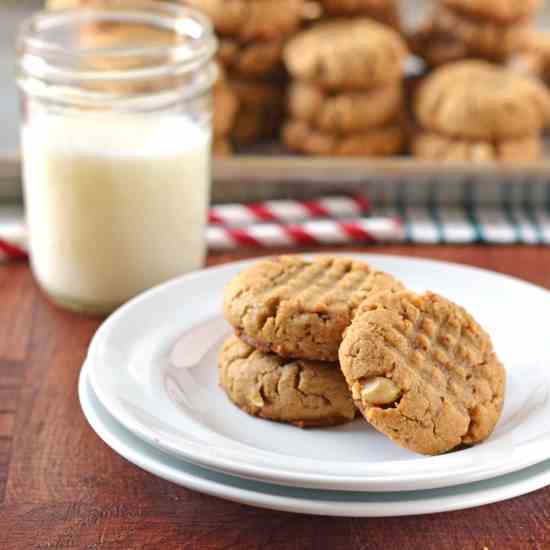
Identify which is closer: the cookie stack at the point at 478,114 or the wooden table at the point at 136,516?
the wooden table at the point at 136,516

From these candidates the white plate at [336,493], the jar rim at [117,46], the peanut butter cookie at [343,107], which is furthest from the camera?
the peanut butter cookie at [343,107]

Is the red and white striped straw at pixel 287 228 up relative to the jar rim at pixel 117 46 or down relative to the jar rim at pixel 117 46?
down

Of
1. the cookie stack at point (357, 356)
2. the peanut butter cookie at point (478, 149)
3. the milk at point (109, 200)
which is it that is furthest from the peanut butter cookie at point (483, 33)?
the cookie stack at point (357, 356)

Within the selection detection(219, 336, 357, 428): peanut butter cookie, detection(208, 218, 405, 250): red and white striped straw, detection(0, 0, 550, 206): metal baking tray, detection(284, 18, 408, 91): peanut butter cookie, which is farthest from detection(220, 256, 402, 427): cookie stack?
detection(284, 18, 408, 91): peanut butter cookie

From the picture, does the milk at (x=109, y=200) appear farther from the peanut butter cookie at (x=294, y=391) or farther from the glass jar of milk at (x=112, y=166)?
the peanut butter cookie at (x=294, y=391)

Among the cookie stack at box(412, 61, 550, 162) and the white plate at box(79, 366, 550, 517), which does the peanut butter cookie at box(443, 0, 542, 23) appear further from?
the white plate at box(79, 366, 550, 517)
